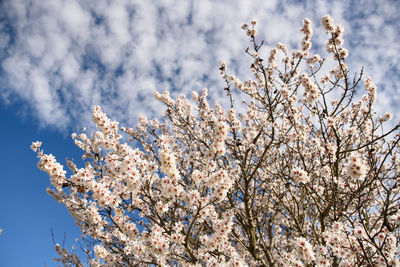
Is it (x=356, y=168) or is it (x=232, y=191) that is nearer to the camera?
(x=356, y=168)

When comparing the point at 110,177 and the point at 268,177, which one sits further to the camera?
the point at 268,177

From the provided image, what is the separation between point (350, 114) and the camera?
7.25 m

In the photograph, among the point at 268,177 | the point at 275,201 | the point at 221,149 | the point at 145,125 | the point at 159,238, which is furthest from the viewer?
the point at 145,125

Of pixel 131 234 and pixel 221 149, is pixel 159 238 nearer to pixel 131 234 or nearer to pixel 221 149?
pixel 131 234

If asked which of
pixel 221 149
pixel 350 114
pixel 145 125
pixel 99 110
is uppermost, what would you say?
pixel 145 125

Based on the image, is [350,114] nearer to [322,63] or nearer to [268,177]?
[322,63]

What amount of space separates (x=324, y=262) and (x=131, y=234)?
365 cm

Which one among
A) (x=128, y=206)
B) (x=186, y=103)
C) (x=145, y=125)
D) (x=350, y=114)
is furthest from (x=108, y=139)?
(x=350, y=114)

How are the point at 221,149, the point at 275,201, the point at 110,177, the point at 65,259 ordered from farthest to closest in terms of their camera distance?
the point at 275,201, the point at 65,259, the point at 221,149, the point at 110,177

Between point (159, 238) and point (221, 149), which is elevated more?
point (221, 149)

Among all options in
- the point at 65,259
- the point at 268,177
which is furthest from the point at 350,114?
the point at 65,259

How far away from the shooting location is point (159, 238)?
3.87 m

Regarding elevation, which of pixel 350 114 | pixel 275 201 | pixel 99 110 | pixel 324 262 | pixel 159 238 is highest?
pixel 99 110

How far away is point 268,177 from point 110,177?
15.1 feet
